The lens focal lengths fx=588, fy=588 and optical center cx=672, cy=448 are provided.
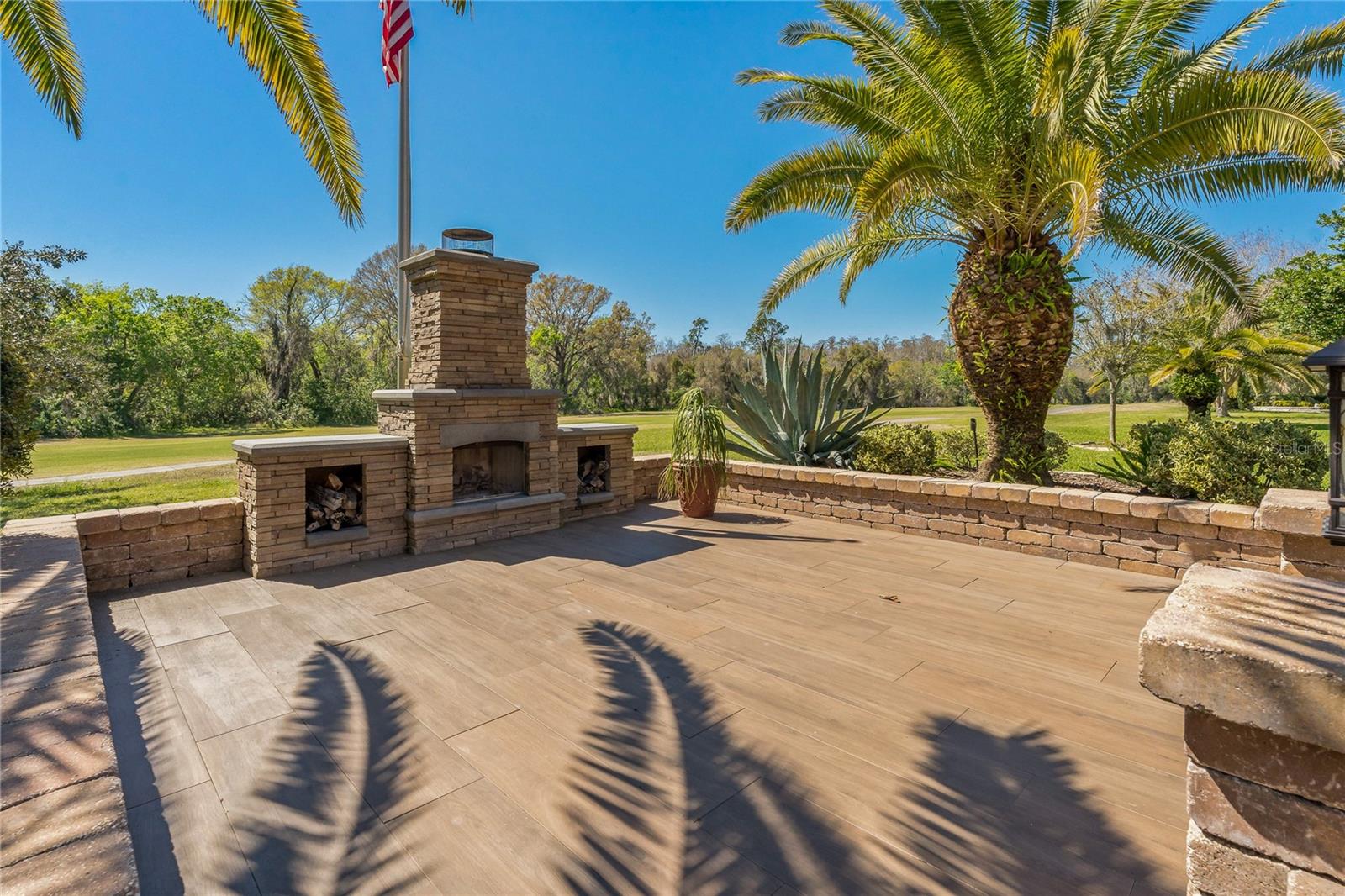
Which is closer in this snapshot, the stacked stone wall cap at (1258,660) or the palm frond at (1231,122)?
the stacked stone wall cap at (1258,660)

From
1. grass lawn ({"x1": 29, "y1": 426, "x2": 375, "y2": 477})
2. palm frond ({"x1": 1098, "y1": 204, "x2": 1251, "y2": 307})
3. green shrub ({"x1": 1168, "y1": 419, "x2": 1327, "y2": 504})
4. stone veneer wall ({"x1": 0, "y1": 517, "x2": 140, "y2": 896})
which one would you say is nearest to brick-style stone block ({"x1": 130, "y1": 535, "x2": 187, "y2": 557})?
stone veneer wall ({"x1": 0, "y1": 517, "x2": 140, "y2": 896})

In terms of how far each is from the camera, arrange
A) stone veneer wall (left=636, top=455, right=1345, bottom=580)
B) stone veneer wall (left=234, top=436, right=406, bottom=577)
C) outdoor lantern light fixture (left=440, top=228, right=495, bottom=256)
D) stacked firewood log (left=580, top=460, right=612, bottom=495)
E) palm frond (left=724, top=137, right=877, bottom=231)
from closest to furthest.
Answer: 1. stone veneer wall (left=636, top=455, right=1345, bottom=580)
2. stone veneer wall (left=234, top=436, right=406, bottom=577)
3. outdoor lantern light fixture (left=440, top=228, right=495, bottom=256)
4. palm frond (left=724, top=137, right=877, bottom=231)
5. stacked firewood log (left=580, top=460, right=612, bottom=495)

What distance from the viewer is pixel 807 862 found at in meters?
1.81

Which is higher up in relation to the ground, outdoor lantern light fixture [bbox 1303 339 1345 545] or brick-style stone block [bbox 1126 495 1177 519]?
outdoor lantern light fixture [bbox 1303 339 1345 545]

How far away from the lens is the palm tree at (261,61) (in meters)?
4.15

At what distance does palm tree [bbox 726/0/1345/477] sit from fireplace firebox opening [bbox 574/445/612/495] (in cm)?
382

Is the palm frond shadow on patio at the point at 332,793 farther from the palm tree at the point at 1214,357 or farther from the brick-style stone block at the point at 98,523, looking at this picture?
the palm tree at the point at 1214,357

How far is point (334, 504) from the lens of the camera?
521 cm

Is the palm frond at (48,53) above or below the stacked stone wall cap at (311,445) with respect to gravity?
above

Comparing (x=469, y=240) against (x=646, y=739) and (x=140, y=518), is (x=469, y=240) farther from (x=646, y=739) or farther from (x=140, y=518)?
(x=646, y=739)

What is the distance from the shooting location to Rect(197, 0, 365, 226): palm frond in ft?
13.5

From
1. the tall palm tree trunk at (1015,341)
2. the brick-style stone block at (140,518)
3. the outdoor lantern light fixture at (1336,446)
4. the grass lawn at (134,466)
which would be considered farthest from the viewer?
the grass lawn at (134,466)

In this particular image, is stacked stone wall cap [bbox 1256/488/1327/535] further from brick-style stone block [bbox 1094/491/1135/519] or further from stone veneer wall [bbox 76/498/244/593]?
stone veneer wall [bbox 76/498/244/593]

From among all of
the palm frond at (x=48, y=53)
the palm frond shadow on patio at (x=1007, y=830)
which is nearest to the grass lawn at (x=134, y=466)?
the palm frond at (x=48, y=53)
